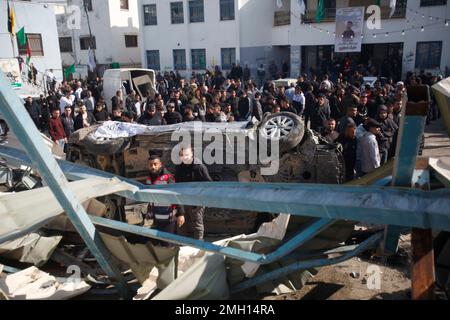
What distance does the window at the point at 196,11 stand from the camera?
96.0 ft

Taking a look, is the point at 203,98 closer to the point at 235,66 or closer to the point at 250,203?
the point at 250,203

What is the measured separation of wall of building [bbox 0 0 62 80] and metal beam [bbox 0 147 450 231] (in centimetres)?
2318

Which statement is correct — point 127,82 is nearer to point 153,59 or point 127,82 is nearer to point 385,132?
point 385,132

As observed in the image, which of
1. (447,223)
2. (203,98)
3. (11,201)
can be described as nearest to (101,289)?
(11,201)

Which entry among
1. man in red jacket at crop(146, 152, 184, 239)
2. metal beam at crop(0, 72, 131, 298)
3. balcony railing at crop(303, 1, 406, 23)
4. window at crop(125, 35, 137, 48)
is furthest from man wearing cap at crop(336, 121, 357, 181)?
window at crop(125, 35, 137, 48)

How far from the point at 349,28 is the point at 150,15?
1569cm

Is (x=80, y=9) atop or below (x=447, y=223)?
atop

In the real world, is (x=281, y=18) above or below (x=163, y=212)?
above

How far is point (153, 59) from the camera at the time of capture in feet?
105

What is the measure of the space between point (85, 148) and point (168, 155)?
1.45 m

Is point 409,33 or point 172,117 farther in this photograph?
point 409,33

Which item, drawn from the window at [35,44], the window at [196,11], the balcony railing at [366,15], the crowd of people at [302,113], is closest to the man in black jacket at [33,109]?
the crowd of people at [302,113]

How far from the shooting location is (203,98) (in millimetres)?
12352

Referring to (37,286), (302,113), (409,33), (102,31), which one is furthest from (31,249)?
(102,31)
